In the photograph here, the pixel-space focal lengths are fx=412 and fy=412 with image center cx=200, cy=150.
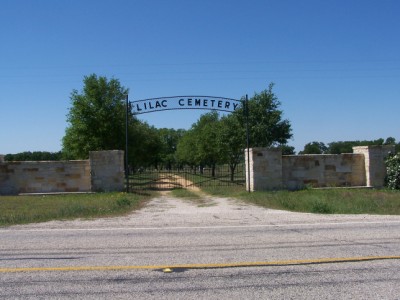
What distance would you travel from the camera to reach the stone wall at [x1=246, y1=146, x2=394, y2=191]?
18875 mm

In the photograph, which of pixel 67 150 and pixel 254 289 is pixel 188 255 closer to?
pixel 254 289

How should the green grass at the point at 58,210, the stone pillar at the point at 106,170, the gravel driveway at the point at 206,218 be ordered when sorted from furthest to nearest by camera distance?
the stone pillar at the point at 106,170 < the green grass at the point at 58,210 < the gravel driveway at the point at 206,218

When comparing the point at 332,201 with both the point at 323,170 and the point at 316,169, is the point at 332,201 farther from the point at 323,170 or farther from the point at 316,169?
the point at 323,170

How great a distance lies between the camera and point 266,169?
62.0ft

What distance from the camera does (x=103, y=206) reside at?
14.3 metres

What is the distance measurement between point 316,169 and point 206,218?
966 cm

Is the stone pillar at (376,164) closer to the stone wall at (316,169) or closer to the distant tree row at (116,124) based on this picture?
the stone wall at (316,169)

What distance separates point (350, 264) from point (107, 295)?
11.5ft

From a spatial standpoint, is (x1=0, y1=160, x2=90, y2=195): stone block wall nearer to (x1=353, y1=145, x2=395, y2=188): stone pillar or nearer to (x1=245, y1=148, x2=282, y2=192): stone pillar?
(x1=245, y1=148, x2=282, y2=192): stone pillar

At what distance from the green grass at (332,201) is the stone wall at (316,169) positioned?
36.6 inches

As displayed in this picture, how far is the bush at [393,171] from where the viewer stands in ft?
61.7

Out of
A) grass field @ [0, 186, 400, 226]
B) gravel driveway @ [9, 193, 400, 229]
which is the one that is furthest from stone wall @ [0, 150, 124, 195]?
gravel driveway @ [9, 193, 400, 229]

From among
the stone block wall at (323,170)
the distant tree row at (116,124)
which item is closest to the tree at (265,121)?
the distant tree row at (116,124)

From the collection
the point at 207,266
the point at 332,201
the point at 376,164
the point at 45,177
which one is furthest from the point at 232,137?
the point at 207,266
